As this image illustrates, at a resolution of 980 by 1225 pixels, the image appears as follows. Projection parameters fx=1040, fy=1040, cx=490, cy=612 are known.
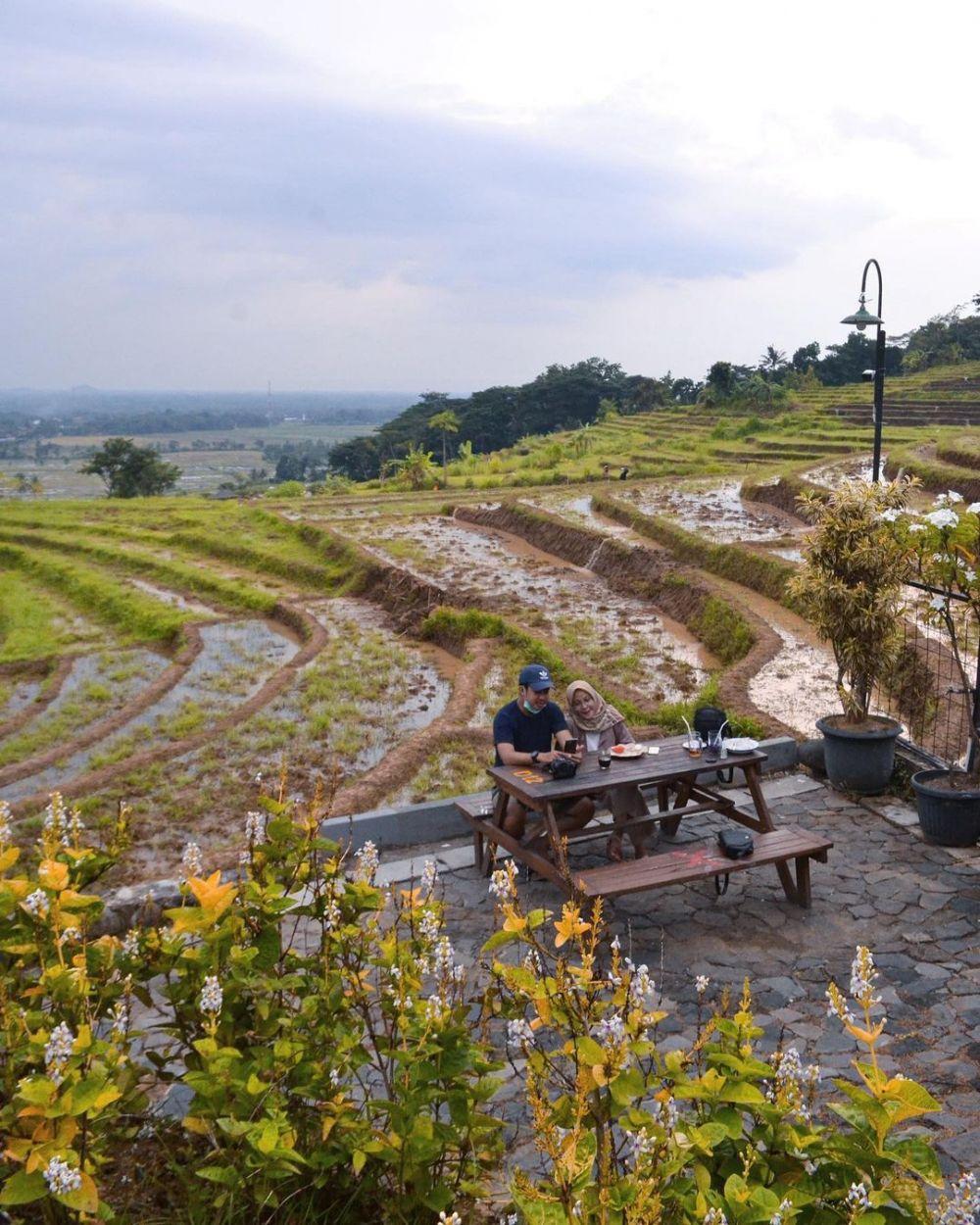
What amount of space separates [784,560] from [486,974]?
13.5 metres

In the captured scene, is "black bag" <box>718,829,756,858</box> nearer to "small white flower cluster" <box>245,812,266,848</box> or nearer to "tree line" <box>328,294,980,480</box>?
"small white flower cluster" <box>245,812,266,848</box>

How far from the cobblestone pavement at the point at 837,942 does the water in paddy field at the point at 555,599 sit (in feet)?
19.3

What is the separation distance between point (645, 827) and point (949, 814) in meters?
1.89

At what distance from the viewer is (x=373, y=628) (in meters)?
18.2

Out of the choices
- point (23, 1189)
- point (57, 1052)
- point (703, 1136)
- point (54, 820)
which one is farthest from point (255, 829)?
point (703, 1136)

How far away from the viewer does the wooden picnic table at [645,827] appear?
5559 mm

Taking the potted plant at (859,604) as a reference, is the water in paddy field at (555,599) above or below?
below

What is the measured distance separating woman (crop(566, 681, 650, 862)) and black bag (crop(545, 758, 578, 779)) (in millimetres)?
531

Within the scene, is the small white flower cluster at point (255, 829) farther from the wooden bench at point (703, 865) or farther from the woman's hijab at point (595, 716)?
the woman's hijab at point (595, 716)

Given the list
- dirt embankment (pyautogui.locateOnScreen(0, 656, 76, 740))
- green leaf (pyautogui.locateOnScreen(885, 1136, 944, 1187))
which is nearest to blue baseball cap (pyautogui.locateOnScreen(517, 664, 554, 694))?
green leaf (pyautogui.locateOnScreen(885, 1136, 944, 1187))

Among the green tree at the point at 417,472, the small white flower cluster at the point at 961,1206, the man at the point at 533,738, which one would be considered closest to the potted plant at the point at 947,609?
the man at the point at 533,738

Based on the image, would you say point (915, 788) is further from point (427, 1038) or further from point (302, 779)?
point (302, 779)

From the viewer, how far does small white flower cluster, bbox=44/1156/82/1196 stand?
200 cm

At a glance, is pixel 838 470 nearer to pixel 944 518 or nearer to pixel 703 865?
pixel 944 518
